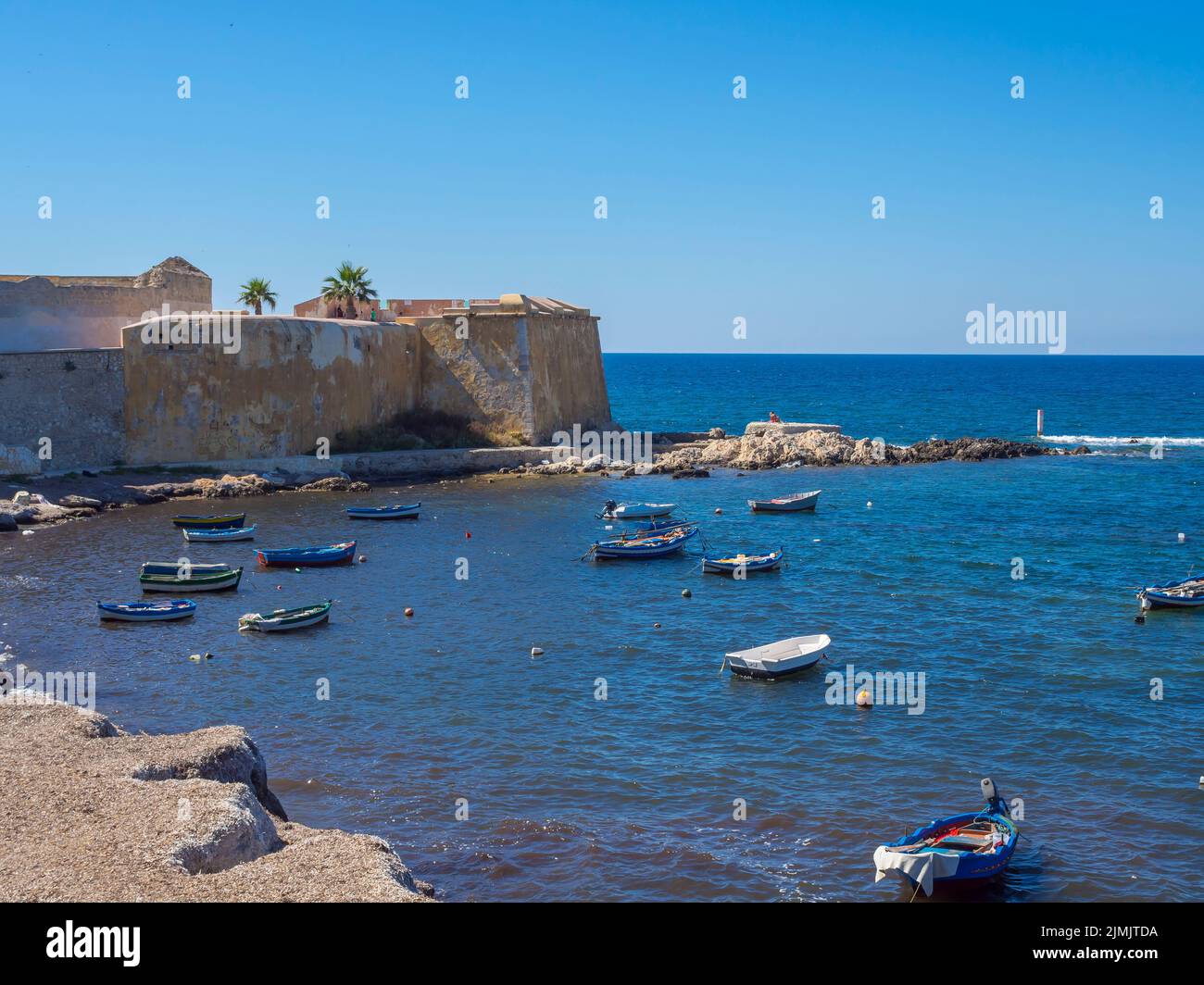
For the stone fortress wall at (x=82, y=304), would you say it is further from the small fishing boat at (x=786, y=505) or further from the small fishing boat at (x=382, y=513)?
the small fishing boat at (x=786, y=505)

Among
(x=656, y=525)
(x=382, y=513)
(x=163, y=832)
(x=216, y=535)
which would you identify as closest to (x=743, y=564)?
(x=656, y=525)

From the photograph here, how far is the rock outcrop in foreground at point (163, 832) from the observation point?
9039 mm

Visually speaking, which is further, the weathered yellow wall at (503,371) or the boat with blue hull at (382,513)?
the weathered yellow wall at (503,371)

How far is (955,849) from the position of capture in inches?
486

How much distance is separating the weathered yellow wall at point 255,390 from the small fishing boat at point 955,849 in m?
33.1

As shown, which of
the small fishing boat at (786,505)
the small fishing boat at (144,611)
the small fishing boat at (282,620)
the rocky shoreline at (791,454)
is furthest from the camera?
the rocky shoreline at (791,454)

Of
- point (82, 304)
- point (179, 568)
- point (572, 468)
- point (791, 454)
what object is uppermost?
point (82, 304)

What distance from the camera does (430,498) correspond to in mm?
39531

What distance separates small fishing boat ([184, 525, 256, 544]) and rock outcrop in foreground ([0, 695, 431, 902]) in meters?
18.2

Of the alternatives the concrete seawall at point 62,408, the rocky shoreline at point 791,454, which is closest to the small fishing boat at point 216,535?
the concrete seawall at point 62,408

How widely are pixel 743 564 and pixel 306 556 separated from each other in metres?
11.0

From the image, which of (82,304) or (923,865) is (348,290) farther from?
(923,865)
